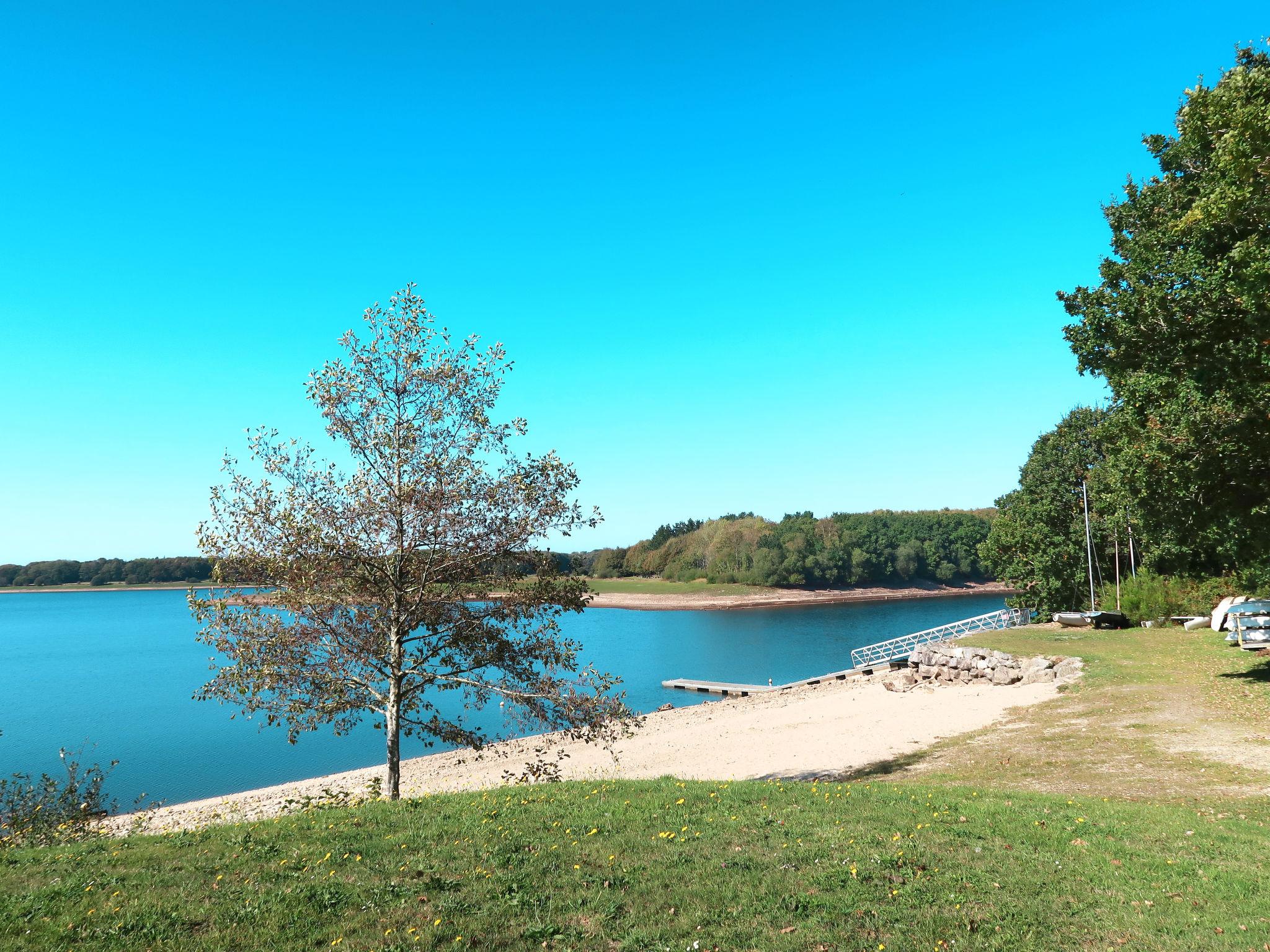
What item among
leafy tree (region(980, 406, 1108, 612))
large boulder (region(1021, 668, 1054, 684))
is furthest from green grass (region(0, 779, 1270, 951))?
leafy tree (region(980, 406, 1108, 612))

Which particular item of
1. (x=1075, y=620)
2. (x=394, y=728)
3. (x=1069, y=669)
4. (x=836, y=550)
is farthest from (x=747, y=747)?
(x=836, y=550)

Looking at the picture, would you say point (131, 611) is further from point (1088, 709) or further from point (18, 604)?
point (1088, 709)

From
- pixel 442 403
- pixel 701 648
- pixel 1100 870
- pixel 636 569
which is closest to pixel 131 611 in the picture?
pixel 636 569

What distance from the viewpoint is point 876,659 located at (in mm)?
42656

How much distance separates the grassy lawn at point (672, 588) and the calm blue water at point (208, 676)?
18137mm

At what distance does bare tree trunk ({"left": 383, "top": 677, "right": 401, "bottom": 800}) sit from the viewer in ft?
37.5

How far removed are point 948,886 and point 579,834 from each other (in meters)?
3.60

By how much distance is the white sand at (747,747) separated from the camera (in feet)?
57.2

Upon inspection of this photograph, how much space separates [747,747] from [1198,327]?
47.5ft

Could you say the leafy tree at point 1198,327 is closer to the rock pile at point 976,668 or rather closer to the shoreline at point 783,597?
the rock pile at point 976,668

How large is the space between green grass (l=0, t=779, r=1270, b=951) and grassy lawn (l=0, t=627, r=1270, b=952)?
0.08 ft

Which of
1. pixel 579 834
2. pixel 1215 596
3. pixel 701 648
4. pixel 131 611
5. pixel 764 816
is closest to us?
pixel 579 834

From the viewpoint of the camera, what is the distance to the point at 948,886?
255 inches

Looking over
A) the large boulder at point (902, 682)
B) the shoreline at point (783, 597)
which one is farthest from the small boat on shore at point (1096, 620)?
the shoreline at point (783, 597)
